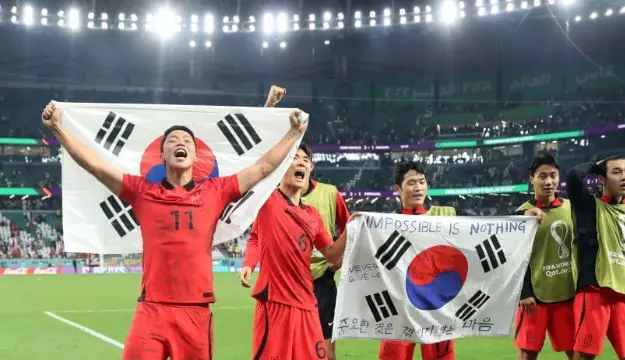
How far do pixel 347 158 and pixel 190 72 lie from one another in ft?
45.9

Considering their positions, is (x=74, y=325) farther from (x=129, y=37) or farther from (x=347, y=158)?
(x=347, y=158)

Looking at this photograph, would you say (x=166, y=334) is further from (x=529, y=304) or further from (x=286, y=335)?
(x=529, y=304)

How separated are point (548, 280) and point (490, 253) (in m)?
0.70

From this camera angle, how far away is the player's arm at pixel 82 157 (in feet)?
14.7

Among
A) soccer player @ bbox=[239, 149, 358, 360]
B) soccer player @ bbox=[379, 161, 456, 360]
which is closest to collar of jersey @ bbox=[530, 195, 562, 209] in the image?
soccer player @ bbox=[379, 161, 456, 360]

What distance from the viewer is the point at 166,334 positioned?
4.21 meters

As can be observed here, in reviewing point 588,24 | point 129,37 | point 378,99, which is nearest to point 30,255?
point 129,37

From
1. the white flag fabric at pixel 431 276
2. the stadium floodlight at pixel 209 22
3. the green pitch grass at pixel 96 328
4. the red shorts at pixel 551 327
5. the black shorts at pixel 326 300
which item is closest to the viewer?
the white flag fabric at pixel 431 276

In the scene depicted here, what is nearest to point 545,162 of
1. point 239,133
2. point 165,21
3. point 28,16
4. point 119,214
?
point 239,133

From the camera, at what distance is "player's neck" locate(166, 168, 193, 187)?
4598 millimetres

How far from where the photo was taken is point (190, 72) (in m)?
51.2

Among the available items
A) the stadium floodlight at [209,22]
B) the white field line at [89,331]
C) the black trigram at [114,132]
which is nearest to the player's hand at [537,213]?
the black trigram at [114,132]

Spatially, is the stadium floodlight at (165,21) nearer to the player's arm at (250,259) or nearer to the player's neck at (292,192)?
the player's arm at (250,259)

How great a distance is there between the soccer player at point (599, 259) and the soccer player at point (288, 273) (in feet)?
7.45
